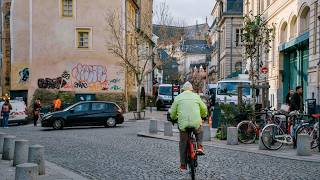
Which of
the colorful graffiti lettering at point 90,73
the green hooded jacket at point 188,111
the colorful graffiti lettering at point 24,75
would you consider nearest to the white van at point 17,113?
the colorful graffiti lettering at point 90,73

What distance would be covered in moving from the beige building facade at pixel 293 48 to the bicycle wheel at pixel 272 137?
32.1 ft

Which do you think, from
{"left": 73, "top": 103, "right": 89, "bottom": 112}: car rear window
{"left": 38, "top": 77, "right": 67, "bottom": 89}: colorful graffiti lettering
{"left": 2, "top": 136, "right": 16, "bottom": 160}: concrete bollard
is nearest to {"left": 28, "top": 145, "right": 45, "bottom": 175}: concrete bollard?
{"left": 2, "top": 136, "right": 16, "bottom": 160}: concrete bollard

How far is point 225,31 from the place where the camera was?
2778 inches

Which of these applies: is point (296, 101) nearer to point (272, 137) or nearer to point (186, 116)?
point (272, 137)

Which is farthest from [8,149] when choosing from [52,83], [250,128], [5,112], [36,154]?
[52,83]

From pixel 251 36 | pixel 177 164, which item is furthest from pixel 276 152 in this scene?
pixel 251 36

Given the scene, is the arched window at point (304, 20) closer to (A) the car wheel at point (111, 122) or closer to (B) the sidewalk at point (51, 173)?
(A) the car wheel at point (111, 122)

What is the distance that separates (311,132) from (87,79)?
2836 centimetres

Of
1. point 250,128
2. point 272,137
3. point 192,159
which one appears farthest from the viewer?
point 250,128

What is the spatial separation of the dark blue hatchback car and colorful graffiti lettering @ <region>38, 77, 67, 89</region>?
49.1 ft

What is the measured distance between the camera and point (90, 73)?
135 feet

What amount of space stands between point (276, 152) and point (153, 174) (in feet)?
16.6

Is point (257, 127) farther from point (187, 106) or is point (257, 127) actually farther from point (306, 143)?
point (187, 106)

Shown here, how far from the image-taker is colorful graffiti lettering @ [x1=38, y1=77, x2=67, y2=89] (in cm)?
4128
